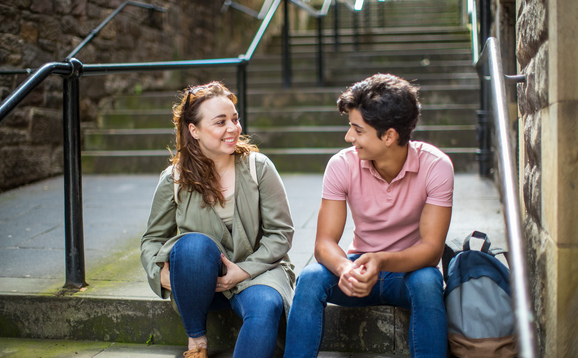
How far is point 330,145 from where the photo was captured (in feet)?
19.0

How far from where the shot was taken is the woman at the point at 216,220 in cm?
210

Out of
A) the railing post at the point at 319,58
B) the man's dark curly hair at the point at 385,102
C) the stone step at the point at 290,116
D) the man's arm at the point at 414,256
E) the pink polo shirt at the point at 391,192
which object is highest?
the railing post at the point at 319,58

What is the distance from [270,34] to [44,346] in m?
7.72

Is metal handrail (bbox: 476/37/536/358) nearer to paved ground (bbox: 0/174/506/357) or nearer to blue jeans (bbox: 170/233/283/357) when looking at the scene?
paved ground (bbox: 0/174/506/357)

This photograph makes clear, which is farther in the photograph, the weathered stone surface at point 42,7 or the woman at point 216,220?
the weathered stone surface at point 42,7

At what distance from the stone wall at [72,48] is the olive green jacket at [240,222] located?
2.92 m

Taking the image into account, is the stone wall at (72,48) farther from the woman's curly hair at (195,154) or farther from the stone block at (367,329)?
the stone block at (367,329)

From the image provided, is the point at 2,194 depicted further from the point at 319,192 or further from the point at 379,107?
the point at 379,107

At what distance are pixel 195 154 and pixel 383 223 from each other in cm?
74

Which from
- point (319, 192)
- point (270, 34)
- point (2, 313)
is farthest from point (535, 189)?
point (270, 34)

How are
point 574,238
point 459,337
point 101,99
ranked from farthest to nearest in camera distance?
point 101,99 → point 459,337 → point 574,238

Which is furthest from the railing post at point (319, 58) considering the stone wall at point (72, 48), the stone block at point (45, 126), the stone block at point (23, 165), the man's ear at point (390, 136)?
the man's ear at point (390, 136)

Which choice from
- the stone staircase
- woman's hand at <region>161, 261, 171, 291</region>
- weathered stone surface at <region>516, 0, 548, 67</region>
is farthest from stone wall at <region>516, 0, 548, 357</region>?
the stone staircase

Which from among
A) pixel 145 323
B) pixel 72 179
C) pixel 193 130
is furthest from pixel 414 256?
pixel 72 179
